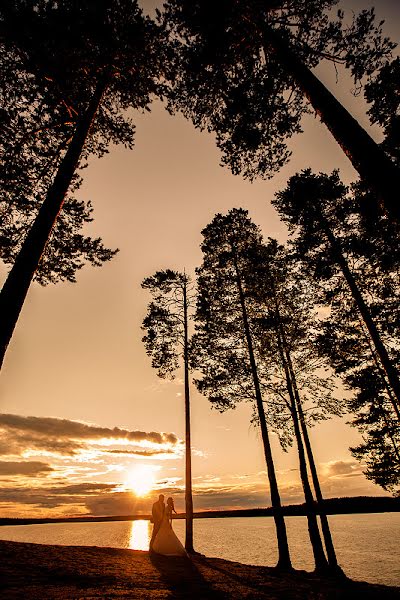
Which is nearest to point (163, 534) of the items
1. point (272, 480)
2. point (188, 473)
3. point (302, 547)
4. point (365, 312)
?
point (188, 473)

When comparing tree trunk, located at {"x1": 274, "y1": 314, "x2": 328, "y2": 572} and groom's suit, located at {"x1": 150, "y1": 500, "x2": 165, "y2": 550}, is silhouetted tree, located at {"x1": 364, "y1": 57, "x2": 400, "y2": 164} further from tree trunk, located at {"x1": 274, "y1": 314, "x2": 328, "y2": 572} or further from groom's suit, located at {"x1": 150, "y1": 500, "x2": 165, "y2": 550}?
groom's suit, located at {"x1": 150, "y1": 500, "x2": 165, "y2": 550}

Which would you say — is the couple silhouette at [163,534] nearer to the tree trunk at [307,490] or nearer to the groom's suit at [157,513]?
the groom's suit at [157,513]

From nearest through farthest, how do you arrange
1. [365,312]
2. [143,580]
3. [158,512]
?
[143,580]
[365,312]
[158,512]

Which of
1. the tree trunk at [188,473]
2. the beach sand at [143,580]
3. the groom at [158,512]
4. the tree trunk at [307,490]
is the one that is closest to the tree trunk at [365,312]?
the tree trunk at [307,490]

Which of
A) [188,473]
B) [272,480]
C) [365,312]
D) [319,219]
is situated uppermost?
[319,219]

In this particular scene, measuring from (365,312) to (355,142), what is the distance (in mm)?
6976

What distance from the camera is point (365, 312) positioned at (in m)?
10.9

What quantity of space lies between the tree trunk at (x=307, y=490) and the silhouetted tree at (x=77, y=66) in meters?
9.68

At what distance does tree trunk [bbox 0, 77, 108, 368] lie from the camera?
18.3 feet

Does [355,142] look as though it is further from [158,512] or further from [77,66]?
[158,512]

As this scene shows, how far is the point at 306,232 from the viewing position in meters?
13.2

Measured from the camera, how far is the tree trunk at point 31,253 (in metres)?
5.57

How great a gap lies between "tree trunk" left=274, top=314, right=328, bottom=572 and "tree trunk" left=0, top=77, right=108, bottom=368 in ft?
31.3

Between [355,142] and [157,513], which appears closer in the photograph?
[355,142]
